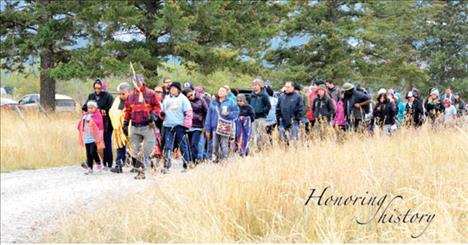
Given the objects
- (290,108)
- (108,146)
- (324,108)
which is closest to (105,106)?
(108,146)

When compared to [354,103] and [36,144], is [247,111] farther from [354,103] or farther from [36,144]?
[36,144]

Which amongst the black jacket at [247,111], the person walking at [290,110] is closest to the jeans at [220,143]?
the black jacket at [247,111]

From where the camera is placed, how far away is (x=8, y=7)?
955 inches

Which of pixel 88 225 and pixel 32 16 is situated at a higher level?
pixel 32 16

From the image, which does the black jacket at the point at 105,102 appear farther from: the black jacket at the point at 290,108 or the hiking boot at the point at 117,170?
the black jacket at the point at 290,108

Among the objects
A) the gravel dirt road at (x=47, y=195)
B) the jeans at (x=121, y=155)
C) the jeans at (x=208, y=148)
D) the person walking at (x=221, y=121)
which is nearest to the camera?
the gravel dirt road at (x=47, y=195)

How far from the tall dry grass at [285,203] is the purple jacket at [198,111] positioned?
4355 millimetres

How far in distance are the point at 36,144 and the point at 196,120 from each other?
446 cm

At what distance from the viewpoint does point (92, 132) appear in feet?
40.9

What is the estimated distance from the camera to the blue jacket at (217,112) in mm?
12266

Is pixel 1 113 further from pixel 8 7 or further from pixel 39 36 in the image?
pixel 8 7

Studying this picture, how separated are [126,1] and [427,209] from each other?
16.8m

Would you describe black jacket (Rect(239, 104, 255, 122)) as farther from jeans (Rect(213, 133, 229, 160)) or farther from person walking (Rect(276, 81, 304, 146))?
jeans (Rect(213, 133, 229, 160))

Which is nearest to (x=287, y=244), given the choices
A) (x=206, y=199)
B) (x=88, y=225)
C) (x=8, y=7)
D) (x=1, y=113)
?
(x=206, y=199)
